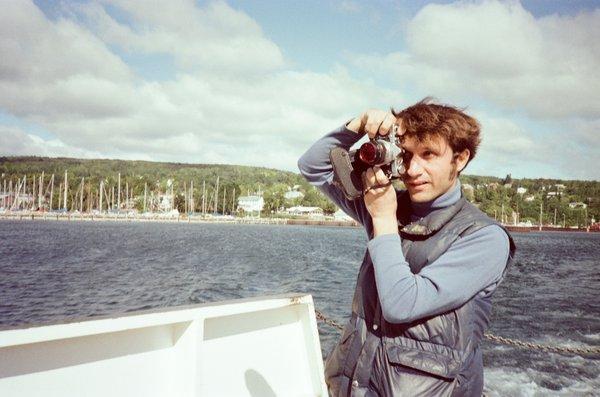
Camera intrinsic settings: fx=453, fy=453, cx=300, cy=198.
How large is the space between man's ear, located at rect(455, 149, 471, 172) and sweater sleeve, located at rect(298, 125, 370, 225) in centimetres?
49

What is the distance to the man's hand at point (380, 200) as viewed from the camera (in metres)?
1.72

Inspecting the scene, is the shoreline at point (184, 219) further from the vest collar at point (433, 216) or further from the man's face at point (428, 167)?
the man's face at point (428, 167)

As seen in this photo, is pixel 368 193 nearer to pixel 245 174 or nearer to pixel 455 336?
pixel 455 336

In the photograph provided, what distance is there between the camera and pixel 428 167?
1.80 meters

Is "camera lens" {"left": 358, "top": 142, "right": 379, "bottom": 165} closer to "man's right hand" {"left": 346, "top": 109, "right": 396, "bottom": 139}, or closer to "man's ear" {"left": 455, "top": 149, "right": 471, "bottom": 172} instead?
"man's right hand" {"left": 346, "top": 109, "right": 396, "bottom": 139}

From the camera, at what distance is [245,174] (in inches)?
7441

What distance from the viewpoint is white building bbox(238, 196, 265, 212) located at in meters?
146

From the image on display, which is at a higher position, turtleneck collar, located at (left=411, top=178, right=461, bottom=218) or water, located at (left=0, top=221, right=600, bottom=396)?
turtleneck collar, located at (left=411, top=178, right=461, bottom=218)

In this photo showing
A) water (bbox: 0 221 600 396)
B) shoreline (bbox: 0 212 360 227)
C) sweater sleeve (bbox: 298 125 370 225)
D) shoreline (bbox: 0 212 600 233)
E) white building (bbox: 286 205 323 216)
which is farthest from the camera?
white building (bbox: 286 205 323 216)

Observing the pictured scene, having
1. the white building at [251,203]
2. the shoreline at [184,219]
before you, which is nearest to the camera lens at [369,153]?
the shoreline at [184,219]

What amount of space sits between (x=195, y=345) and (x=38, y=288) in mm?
21595

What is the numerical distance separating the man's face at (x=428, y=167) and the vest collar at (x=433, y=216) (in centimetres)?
3

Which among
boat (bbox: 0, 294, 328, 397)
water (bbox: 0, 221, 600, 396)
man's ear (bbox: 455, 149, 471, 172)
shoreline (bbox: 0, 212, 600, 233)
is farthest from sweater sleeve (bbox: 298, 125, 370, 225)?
shoreline (bbox: 0, 212, 600, 233)

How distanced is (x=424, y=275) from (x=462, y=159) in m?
0.58
